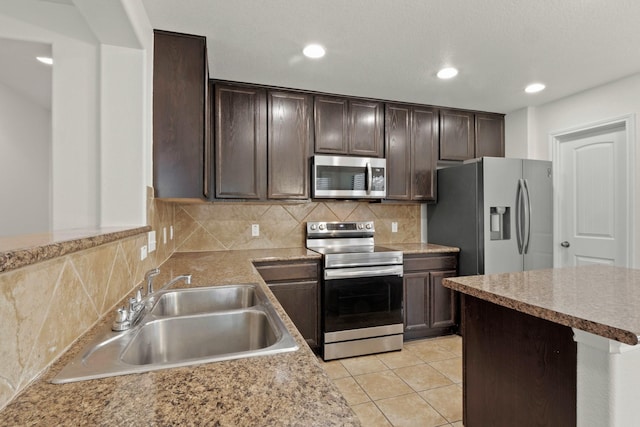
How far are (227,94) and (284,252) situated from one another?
1.48 meters

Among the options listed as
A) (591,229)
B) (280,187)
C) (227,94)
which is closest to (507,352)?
(280,187)

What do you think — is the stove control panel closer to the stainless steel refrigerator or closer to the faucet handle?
the stainless steel refrigerator

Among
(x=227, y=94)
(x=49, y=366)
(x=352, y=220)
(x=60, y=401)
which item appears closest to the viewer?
(x=60, y=401)

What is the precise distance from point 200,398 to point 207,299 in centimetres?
92

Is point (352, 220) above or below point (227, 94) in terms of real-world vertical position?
below

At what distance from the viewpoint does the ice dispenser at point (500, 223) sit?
2.94m

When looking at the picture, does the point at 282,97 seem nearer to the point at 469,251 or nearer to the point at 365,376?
the point at 469,251

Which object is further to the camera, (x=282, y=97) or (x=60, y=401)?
(x=282, y=97)

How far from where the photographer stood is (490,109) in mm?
3457

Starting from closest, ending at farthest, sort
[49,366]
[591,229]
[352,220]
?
[49,366], [591,229], [352,220]

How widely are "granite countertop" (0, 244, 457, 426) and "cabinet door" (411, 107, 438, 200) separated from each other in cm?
280

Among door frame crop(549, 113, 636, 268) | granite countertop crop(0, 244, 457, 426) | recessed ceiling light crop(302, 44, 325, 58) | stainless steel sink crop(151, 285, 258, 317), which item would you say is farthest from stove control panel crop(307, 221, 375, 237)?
granite countertop crop(0, 244, 457, 426)

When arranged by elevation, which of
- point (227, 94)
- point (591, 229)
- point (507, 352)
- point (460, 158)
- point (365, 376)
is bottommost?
point (365, 376)

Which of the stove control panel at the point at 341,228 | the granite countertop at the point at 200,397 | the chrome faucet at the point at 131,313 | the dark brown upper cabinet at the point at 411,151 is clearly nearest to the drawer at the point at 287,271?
the stove control panel at the point at 341,228
